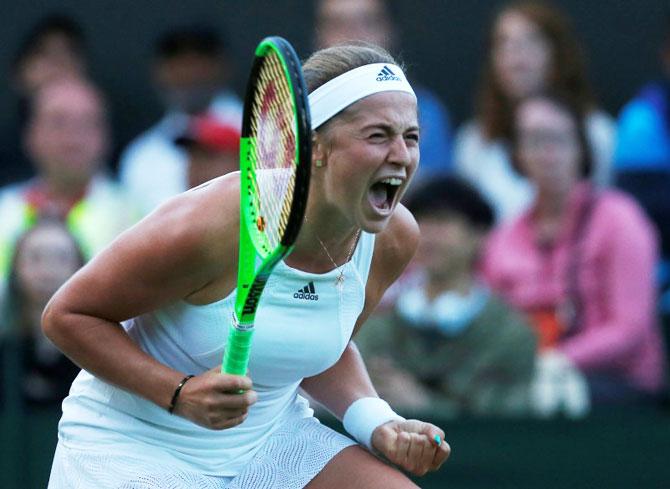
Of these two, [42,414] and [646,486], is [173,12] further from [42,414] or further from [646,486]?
[646,486]

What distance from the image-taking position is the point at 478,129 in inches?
268

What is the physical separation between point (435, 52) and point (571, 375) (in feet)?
8.73

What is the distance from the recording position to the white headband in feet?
10.3

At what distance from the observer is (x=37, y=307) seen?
5.83 meters

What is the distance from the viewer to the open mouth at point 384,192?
124 inches

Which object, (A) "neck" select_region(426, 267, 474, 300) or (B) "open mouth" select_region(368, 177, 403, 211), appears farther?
(A) "neck" select_region(426, 267, 474, 300)

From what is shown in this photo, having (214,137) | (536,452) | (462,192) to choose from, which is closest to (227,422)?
(536,452)

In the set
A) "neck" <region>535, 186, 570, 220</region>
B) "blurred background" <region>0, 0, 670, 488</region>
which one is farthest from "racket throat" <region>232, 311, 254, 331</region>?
"neck" <region>535, 186, 570, 220</region>

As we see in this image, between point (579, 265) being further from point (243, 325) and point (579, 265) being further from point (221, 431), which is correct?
point (243, 325)

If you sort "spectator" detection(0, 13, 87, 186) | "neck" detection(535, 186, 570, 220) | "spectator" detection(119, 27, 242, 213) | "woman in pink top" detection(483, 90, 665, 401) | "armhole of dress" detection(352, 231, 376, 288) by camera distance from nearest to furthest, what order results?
"armhole of dress" detection(352, 231, 376, 288), "woman in pink top" detection(483, 90, 665, 401), "neck" detection(535, 186, 570, 220), "spectator" detection(119, 27, 242, 213), "spectator" detection(0, 13, 87, 186)

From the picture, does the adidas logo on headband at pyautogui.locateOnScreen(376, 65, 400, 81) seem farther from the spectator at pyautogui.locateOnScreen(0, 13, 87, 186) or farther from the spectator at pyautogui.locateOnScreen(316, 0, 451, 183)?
the spectator at pyautogui.locateOnScreen(0, 13, 87, 186)

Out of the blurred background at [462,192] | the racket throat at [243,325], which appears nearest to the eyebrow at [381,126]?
the racket throat at [243,325]

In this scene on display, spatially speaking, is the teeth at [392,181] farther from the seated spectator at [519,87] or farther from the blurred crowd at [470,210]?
the seated spectator at [519,87]

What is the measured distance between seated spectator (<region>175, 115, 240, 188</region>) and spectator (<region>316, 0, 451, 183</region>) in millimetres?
814
